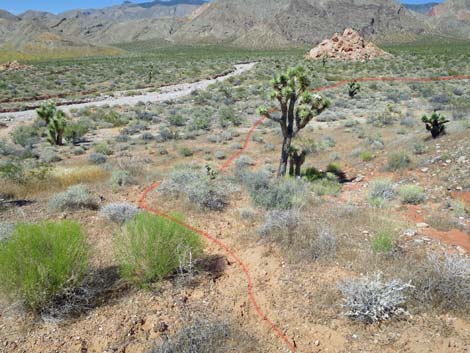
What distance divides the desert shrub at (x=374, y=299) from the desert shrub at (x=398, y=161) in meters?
8.00

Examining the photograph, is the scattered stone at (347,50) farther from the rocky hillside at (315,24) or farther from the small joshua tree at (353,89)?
the rocky hillside at (315,24)

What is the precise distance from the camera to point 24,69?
5828 cm

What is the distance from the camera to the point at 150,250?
5.62 m

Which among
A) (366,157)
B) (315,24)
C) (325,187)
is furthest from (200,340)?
(315,24)

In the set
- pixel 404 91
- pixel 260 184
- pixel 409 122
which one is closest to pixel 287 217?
pixel 260 184

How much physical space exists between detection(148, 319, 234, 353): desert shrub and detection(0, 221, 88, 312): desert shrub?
1703 millimetres

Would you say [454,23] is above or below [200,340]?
above

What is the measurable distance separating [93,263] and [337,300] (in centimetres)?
399

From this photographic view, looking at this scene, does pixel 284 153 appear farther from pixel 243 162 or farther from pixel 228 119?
pixel 228 119

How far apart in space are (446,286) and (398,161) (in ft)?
26.7

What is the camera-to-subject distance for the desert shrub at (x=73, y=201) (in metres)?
8.40

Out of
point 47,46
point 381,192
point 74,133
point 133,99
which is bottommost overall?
point 381,192

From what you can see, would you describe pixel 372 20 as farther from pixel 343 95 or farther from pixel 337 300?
pixel 337 300

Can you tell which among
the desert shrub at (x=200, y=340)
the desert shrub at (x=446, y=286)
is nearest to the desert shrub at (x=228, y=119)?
the desert shrub at (x=446, y=286)
